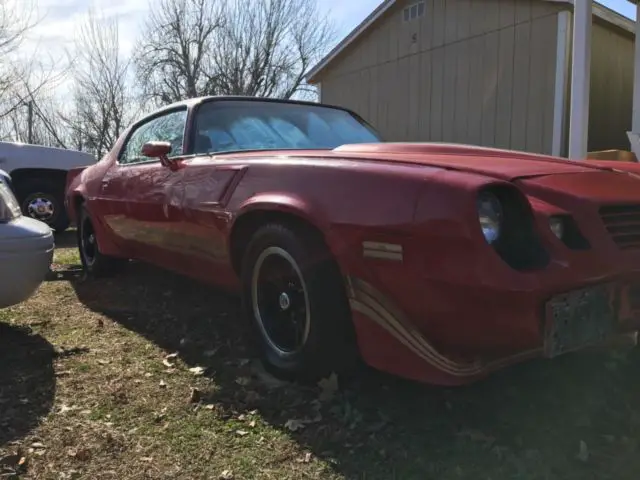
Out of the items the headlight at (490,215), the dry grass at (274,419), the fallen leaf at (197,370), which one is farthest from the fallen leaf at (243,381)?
the headlight at (490,215)

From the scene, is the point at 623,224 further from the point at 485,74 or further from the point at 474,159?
the point at 485,74

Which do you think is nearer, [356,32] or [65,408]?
[65,408]

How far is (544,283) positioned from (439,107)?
33.7 ft

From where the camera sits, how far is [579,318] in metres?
2.05

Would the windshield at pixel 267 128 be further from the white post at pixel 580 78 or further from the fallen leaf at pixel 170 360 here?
the white post at pixel 580 78

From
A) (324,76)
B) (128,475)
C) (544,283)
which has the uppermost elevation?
(324,76)

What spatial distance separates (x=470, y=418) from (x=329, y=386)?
1.99 feet

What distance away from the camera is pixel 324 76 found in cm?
1500

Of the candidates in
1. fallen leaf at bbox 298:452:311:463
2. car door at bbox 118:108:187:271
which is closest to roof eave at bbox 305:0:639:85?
car door at bbox 118:108:187:271

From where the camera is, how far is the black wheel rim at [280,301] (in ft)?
9.07

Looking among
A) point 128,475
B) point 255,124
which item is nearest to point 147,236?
point 255,124

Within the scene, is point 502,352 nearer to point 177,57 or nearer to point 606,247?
point 606,247

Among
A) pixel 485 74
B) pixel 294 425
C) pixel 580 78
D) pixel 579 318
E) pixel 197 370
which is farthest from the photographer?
pixel 485 74

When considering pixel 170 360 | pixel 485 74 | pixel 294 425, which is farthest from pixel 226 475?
pixel 485 74
